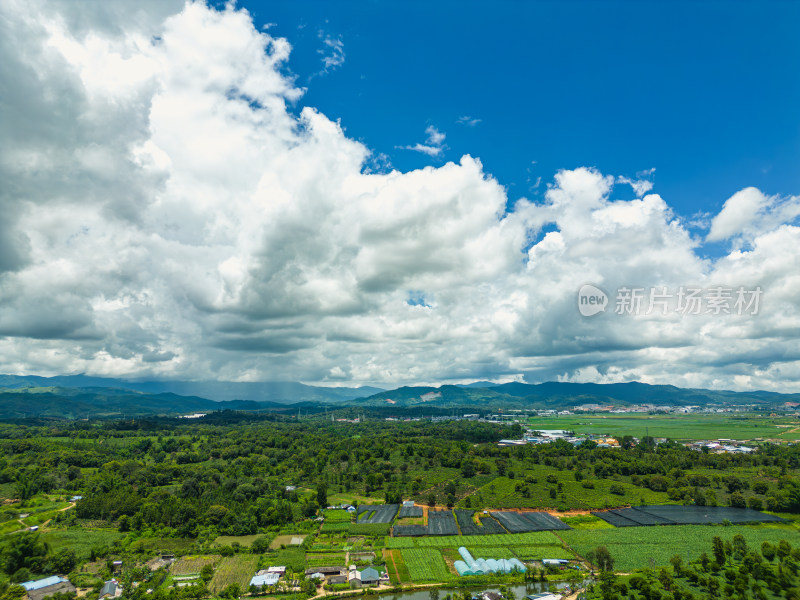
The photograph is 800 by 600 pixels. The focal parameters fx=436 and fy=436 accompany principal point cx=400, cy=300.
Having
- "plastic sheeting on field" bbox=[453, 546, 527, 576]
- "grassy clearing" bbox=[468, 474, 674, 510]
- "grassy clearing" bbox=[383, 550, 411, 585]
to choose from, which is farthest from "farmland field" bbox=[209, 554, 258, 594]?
"grassy clearing" bbox=[468, 474, 674, 510]

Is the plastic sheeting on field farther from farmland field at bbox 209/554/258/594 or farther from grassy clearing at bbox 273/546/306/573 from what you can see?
farmland field at bbox 209/554/258/594

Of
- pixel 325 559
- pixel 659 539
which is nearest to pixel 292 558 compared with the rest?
pixel 325 559

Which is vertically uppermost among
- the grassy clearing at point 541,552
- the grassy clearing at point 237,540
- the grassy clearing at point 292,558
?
the grassy clearing at point 541,552

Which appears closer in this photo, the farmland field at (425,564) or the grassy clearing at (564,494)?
the farmland field at (425,564)

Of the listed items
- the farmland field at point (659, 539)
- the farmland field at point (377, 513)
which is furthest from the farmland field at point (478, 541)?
the farmland field at point (377, 513)

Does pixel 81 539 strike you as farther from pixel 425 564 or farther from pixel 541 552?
pixel 541 552

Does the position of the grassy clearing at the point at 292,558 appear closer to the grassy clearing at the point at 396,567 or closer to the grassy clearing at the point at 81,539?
the grassy clearing at the point at 396,567

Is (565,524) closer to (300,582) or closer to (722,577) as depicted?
(722,577)
